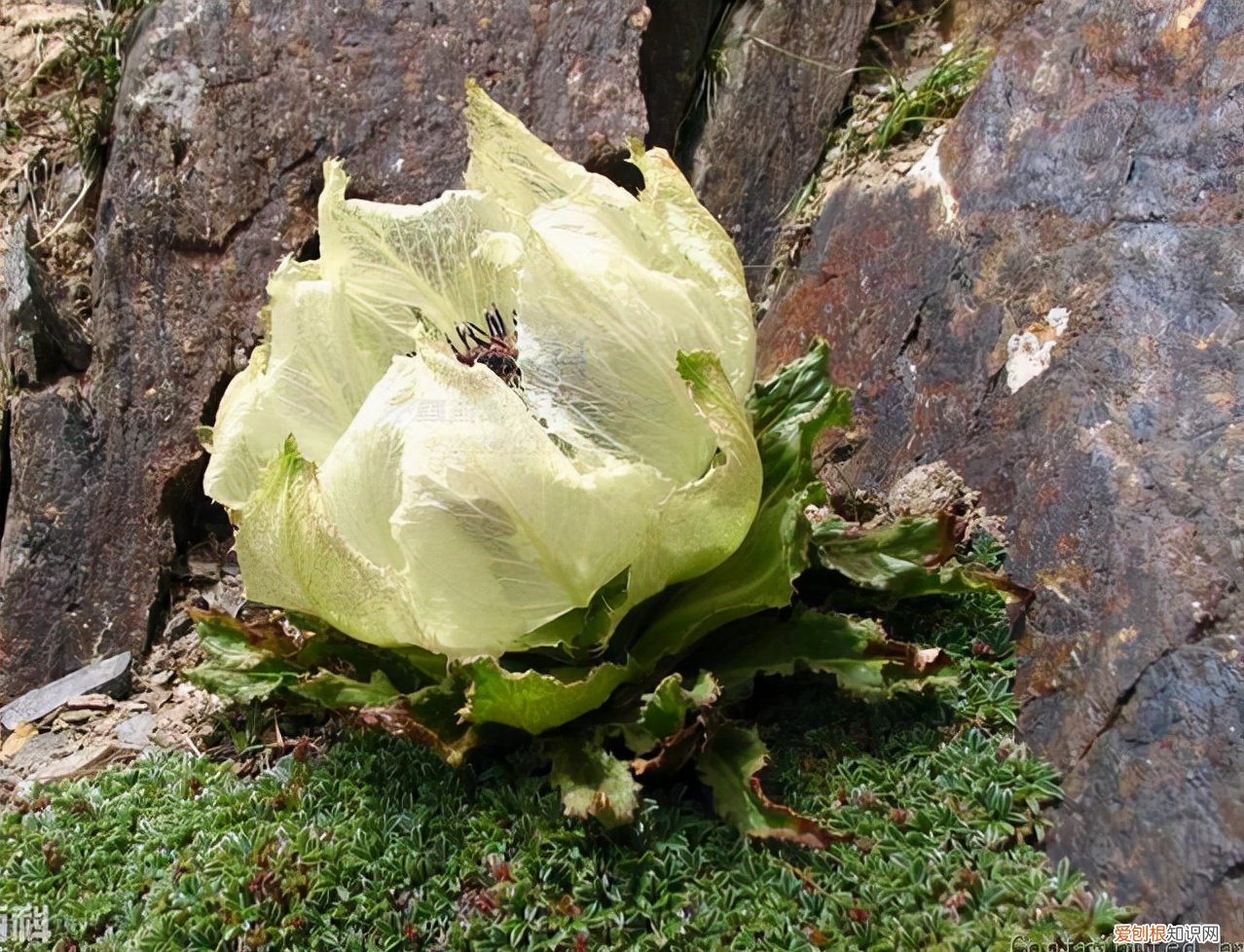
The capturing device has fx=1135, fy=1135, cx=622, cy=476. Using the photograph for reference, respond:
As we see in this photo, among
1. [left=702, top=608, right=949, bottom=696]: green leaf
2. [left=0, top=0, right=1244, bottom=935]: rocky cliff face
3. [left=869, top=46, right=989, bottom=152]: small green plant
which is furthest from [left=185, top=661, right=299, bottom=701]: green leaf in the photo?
[left=869, top=46, right=989, bottom=152]: small green plant

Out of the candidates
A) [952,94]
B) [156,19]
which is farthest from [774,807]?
[156,19]

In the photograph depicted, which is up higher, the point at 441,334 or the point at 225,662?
the point at 441,334

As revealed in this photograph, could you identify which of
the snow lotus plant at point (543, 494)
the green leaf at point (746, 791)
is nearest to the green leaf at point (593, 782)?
the snow lotus plant at point (543, 494)

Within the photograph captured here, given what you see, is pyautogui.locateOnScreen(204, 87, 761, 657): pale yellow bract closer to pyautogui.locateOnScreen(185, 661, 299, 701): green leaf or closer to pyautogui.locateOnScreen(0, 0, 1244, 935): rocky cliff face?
pyautogui.locateOnScreen(185, 661, 299, 701): green leaf

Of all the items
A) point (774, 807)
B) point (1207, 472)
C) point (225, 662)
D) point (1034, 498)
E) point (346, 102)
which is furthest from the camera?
point (346, 102)

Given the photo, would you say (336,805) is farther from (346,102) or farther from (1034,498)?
(346,102)

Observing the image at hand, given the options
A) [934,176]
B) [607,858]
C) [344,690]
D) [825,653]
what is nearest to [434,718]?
[344,690]

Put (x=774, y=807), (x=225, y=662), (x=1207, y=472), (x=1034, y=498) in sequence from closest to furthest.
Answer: (x=774, y=807)
(x=1207, y=472)
(x=1034, y=498)
(x=225, y=662)
